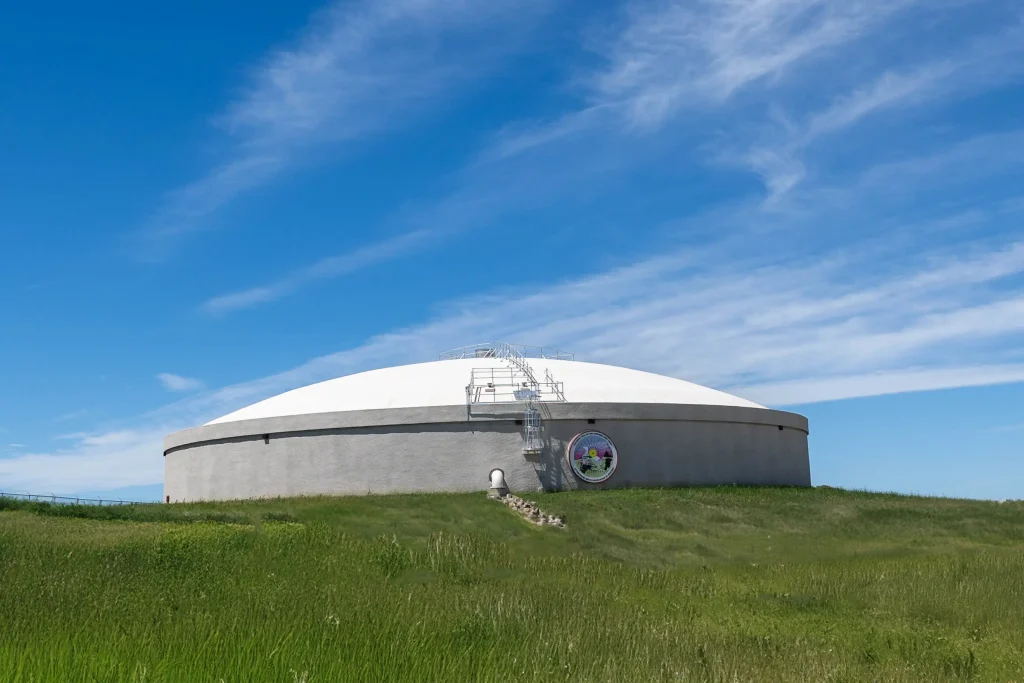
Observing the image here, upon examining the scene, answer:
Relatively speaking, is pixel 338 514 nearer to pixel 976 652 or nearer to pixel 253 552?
pixel 253 552

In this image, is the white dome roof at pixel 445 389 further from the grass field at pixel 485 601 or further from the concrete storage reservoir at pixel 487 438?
the grass field at pixel 485 601

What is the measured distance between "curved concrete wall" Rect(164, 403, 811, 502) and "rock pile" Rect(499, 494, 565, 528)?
606cm

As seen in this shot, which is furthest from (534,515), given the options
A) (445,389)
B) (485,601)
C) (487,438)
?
(485,601)

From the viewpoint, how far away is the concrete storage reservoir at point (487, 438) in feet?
149

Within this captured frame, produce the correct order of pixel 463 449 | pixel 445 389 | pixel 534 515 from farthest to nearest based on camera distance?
pixel 445 389
pixel 463 449
pixel 534 515

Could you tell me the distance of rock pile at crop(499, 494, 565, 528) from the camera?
116ft

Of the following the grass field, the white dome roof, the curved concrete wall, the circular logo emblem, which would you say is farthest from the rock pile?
the white dome roof

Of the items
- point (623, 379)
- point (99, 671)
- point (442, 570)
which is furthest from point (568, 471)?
point (99, 671)

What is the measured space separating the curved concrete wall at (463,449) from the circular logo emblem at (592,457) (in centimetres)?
36

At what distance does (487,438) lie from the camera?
150 feet

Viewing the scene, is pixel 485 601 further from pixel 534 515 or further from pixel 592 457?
pixel 592 457

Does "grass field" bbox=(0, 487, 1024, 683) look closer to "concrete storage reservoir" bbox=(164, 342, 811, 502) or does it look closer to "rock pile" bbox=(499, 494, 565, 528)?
"rock pile" bbox=(499, 494, 565, 528)

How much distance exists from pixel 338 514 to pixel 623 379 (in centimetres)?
2278

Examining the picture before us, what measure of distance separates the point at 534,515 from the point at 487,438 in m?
9.76
